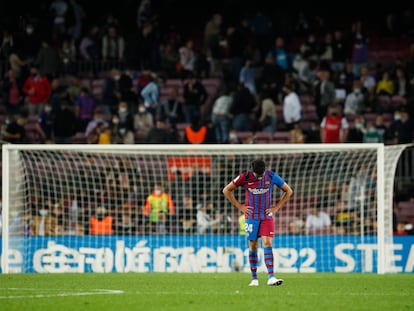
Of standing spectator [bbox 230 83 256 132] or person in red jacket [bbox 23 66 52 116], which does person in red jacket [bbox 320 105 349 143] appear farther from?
person in red jacket [bbox 23 66 52 116]

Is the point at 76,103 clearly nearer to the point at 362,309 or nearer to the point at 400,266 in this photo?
the point at 400,266

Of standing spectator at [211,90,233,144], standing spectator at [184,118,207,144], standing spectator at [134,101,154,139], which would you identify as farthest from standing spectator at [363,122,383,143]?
standing spectator at [134,101,154,139]

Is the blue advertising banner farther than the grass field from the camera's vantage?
Yes

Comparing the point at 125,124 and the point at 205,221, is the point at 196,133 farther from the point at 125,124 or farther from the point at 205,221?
the point at 205,221

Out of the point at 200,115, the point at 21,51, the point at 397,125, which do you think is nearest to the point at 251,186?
the point at 397,125

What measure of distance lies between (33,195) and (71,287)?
7680 mm

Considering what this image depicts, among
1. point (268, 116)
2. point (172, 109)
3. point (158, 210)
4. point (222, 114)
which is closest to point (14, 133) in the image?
point (172, 109)

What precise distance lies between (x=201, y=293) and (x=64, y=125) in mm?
13754

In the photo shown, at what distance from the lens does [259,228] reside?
1462 centimetres

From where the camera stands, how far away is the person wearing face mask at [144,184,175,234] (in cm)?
2131

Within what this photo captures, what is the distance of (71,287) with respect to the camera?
47.2ft

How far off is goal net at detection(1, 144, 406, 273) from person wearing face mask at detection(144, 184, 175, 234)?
0.8 inches

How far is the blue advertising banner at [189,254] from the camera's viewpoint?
67.5 feet

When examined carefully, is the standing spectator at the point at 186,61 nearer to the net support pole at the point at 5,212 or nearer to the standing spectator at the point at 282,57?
the standing spectator at the point at 282,57
